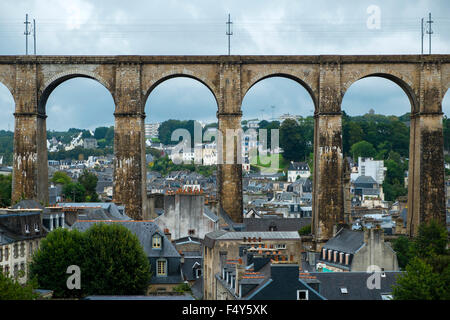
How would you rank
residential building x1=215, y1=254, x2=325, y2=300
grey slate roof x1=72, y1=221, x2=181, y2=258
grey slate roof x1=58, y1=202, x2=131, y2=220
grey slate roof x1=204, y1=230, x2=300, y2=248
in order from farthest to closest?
grey slate roof x1=58, y1=202, x2=131, y2=220
grey slate roof x1=204, y1=230, x2=300, y2=248
grey slate roof x1=72, y1=221, x2=181, y2=258
residential building x1=215, y1=254, x2=325, y2=300

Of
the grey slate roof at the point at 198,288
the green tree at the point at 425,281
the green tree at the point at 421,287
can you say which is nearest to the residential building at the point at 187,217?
the grey slate roof at the point at 198,288

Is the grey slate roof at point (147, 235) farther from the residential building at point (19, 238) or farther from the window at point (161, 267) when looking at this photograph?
the residential building at point (19, 238)

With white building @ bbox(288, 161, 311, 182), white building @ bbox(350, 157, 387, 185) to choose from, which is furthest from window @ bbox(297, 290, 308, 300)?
white building @ bbox(288, 161, 311, 182)

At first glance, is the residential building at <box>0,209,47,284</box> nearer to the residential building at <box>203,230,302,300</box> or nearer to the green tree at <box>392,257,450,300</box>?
the residential building at <box>203,230,302,300</box>

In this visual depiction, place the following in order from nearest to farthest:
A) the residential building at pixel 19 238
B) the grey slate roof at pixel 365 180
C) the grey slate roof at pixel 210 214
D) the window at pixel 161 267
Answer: the residential building at pixel 19 238 → the window at pixel 161 267 → the grey slate roof at pixel 210 214 → the grey slate roof at pixel 365 180

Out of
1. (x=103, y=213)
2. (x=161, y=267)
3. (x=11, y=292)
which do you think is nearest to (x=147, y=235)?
(x=161, y=267)

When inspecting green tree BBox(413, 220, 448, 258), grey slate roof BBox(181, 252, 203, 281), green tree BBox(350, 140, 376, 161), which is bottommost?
grey slate roof BBox(181, 252, 203, 281)

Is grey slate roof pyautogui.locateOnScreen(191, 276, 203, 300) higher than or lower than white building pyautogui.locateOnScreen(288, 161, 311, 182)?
lower

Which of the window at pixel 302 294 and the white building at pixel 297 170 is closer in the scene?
the window at pixel 302 294
